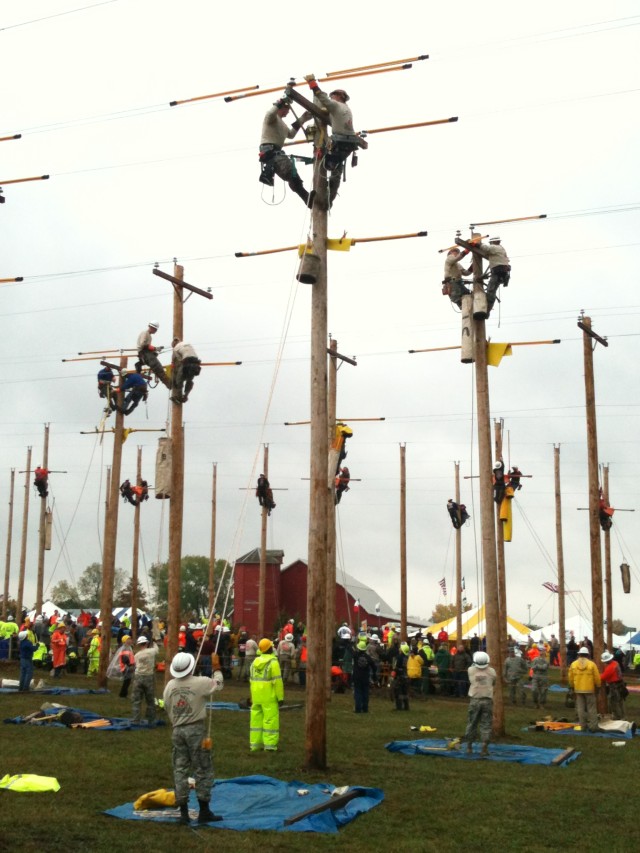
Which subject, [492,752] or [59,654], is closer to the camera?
[492,752]

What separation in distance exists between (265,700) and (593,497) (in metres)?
11.5

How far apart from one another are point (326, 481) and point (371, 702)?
572 inches

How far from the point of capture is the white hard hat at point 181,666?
10.4 meters

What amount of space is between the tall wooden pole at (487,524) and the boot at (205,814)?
8.16m

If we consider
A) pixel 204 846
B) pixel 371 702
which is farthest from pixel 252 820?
pixel 371 702

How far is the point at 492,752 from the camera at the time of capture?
15.6 meters

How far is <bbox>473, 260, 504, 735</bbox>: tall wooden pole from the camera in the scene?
17.4 meters

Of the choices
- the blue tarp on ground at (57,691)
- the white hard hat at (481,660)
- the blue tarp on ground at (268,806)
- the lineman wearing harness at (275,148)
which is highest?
the lineman wearing harness at (275,148)

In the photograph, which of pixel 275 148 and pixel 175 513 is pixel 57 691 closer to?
pixel 175 513

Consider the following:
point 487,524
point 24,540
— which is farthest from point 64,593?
point 487,524

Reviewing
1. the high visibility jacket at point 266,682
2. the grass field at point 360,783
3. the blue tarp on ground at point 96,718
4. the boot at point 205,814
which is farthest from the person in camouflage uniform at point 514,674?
the boot at point 205,814

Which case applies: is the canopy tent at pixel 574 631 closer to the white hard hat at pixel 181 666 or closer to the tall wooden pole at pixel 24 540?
the tall wooden pole at pixel 24 540

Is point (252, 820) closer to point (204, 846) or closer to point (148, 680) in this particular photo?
point (204, 846)

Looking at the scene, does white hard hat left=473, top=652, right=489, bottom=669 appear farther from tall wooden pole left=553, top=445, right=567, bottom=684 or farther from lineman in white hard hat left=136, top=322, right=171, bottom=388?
tall wooden pole left=553, top=445, right=567, bottom=684
